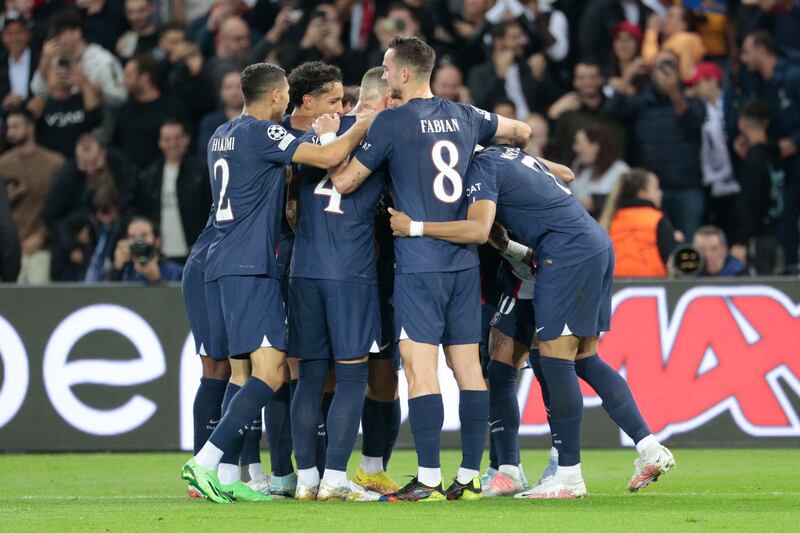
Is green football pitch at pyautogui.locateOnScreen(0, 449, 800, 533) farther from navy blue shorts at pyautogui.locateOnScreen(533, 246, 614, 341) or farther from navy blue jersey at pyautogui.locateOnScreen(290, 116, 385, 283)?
navy blue jersey at pyautogui.locateOnScreen(290, 116, 385, 283)

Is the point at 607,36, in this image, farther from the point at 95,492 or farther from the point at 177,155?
the point at 95,492

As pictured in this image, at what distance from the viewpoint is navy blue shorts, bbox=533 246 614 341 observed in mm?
8203

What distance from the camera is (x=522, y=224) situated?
838 centimetres

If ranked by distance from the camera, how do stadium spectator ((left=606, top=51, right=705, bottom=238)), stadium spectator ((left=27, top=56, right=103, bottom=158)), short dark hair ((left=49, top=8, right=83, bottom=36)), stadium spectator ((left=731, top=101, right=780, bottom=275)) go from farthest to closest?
short dark hair ((left=49, top=8, right=83, bottom=36)) < stadium spectator ((left=27, top=56, right=103, bottom=158)) < stadium spectator ((left=606, top=51, right=705, bottom=238)) < stadium spectator ((left=731, top=101, right=780, bottom=275))

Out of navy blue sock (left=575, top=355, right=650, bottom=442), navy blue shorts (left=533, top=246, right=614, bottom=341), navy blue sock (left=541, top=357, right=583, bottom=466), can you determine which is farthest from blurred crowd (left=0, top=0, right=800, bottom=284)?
navy blue sock (left=541, top=357, right=583, bottom=466)

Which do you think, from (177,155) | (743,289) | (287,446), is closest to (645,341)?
(743,289)

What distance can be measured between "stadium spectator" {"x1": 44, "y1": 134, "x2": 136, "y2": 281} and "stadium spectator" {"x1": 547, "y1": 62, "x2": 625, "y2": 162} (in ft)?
14.3

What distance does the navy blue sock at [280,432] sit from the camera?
28.1 feet

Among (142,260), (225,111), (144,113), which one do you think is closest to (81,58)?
(144,113)

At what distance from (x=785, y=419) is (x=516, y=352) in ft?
13.0

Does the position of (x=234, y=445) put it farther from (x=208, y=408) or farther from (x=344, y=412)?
(x=344, y=412)

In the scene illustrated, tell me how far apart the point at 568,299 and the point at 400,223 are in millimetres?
1091

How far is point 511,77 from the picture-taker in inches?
584

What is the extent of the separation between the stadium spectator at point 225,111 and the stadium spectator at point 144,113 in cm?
43
